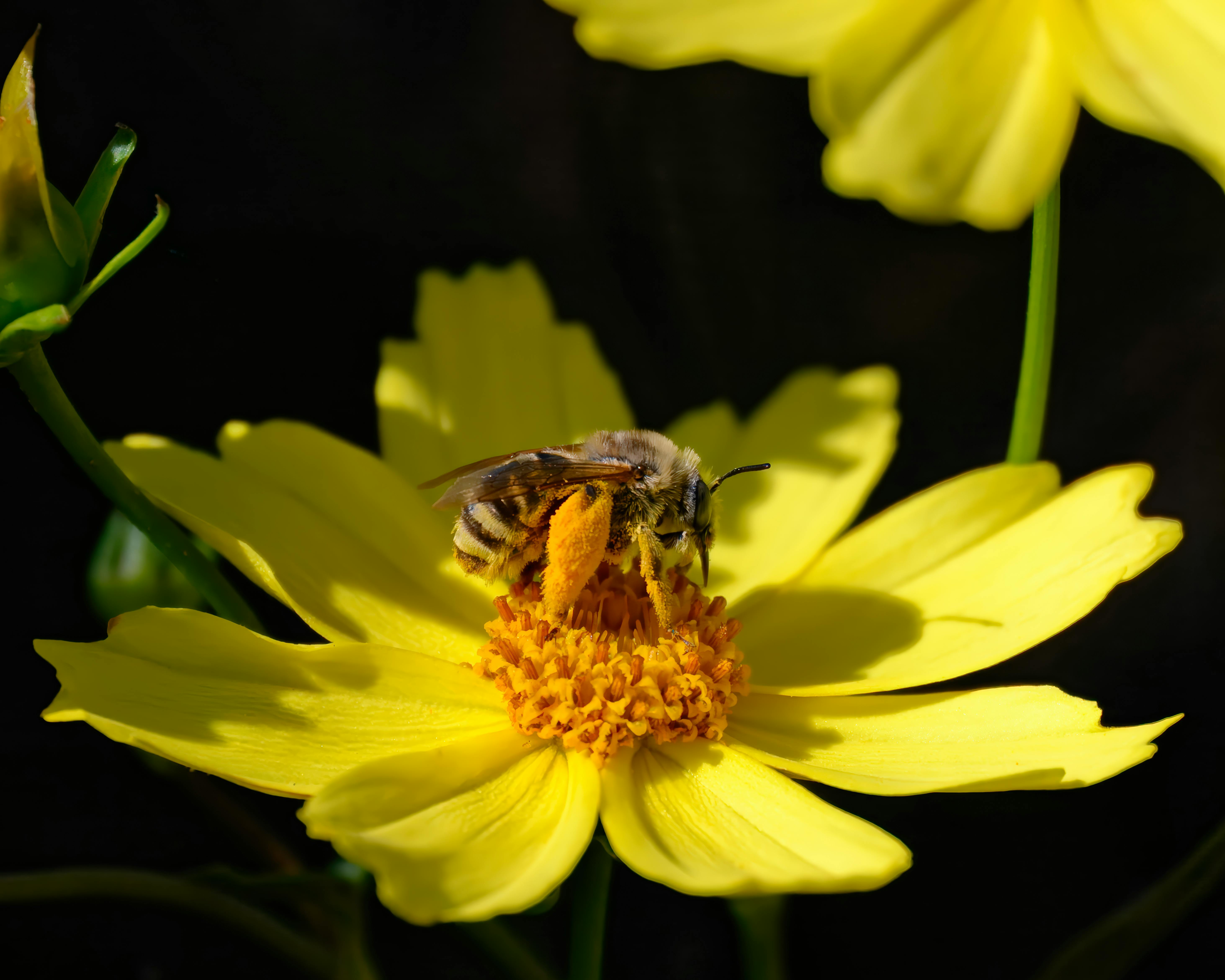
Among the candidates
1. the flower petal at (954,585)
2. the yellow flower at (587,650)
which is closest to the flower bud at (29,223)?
the yellow flower at (587,650)

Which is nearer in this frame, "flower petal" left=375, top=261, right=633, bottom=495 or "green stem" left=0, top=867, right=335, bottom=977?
"green stem" left=0, top=867, right=335, bottom=977

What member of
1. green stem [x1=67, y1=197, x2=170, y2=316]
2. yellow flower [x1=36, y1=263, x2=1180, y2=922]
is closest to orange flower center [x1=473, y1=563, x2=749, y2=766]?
yellow flower [x1=36, y1=263, x2=1180, y2=922]

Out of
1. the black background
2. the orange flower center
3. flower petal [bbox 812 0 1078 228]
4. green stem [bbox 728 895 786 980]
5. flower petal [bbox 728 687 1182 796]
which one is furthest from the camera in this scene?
the black background

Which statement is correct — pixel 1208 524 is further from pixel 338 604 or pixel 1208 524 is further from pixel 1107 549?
pixel 338 604

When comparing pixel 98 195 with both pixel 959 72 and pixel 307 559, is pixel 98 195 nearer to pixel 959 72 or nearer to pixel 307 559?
pixel 307 559

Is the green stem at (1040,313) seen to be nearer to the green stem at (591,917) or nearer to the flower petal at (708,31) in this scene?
the flower petal at (708,31)

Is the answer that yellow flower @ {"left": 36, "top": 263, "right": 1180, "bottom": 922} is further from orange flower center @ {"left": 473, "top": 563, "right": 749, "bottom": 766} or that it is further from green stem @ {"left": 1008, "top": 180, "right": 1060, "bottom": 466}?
green stem @ {"left": 1008, "top": 180, "right": 1060, "bottom": 466}

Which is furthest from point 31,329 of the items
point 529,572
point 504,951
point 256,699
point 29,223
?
point 504,951
